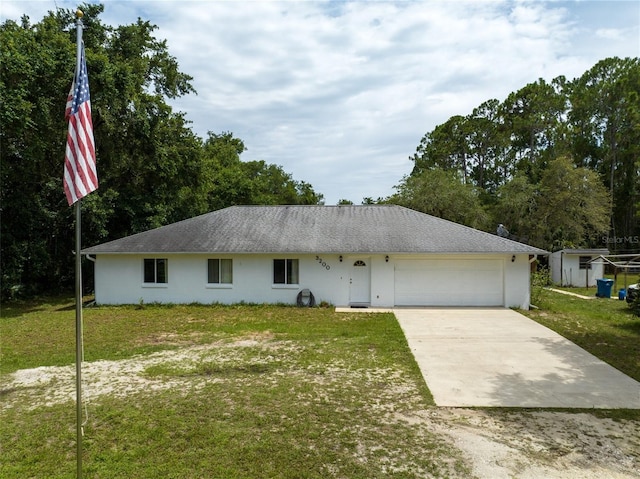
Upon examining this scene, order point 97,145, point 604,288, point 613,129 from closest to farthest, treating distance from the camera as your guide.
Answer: point 604,288, point 97,145, point 613,129

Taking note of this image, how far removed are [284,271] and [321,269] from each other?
1.49m

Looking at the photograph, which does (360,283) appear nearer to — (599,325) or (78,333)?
(599,325)

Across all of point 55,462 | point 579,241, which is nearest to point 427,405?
point 55,462

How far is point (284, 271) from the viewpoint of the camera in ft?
53.4

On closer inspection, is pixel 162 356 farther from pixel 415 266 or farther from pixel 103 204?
pixel 103 204

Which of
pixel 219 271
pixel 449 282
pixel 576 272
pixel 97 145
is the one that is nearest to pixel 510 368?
pixel 449 282

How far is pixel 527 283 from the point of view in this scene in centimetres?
1555

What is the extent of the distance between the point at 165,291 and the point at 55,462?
40.3ft

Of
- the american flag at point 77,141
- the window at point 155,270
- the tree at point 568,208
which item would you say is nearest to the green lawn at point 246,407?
the american flag at point 77,141

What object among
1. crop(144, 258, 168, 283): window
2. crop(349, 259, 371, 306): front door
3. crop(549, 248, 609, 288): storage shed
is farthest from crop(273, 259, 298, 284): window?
crop(549, 248, 609, 288): storage shed

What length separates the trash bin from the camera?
18.7 m

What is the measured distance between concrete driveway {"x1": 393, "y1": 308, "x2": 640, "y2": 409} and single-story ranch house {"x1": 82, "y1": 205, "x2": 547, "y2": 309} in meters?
3.26

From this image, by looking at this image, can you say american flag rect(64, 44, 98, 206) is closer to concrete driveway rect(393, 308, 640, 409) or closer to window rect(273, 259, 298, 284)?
concrete driveway rect(393, 308, 640, 409)

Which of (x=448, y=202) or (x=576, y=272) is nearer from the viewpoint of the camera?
(x=576, y=272)
